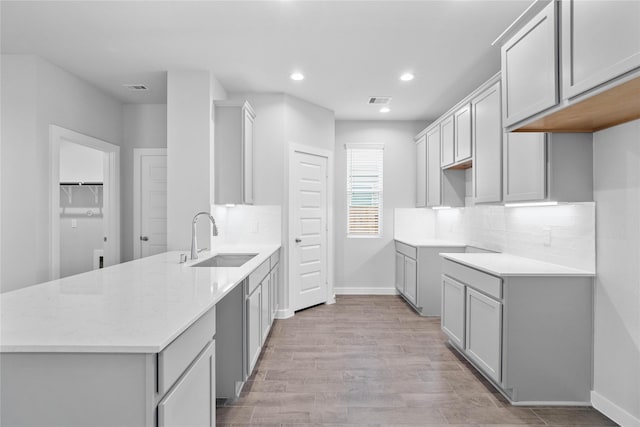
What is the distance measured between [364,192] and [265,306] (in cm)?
306

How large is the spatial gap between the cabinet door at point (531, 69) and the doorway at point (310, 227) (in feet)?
9.13

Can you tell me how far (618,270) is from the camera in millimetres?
2234

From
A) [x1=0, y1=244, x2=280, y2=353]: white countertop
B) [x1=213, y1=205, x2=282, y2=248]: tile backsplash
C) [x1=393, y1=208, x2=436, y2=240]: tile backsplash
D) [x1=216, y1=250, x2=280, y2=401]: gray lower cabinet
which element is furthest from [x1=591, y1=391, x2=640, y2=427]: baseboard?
[x1=393, y1=208, x2=436, y2=240]: tile backsplash

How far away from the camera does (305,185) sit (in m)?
4.88

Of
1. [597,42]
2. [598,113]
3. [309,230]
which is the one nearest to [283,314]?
[309,230]

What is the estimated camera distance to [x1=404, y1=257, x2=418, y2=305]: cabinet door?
4691 mm

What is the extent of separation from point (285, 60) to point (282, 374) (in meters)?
2.95

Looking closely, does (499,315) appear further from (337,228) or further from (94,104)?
(94,104)

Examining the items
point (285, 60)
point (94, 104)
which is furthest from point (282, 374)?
point (94, 104)

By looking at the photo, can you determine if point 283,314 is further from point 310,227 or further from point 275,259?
point 310,227

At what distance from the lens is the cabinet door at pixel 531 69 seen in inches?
78.4

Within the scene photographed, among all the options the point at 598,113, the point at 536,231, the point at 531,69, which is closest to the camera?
the point at 598,113

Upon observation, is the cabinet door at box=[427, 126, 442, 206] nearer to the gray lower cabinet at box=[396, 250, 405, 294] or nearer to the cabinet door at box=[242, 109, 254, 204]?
the gray lower cabinet at box=[396, 250, 405, 294]

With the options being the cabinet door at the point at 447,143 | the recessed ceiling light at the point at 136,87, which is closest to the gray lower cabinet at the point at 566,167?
the cabinet door at the point at 447,143
